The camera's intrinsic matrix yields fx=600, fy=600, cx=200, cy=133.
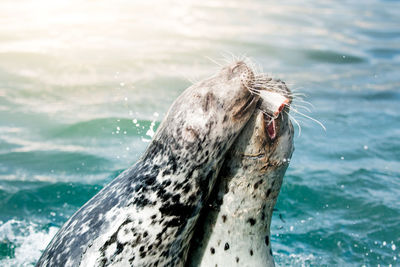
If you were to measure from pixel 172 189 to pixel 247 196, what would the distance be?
1.37 ft

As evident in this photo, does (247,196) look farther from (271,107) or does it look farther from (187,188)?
(271,107)

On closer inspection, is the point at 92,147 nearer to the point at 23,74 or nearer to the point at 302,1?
the point at 23,74

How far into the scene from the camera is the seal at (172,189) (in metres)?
3.06

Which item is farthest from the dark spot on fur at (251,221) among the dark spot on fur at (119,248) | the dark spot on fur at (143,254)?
the dark spot on fur at (119,248)

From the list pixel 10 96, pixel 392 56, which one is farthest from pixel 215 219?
pixel 392 56

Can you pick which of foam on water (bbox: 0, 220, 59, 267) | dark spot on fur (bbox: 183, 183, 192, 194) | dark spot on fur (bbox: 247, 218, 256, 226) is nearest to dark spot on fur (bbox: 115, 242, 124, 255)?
dark spot on fur (bbox: 183, 183, 192, 194)

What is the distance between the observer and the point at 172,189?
10.2 ft

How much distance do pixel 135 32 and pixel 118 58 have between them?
72.1 inches

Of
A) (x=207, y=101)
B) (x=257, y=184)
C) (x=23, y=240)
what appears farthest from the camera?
(x=23, y=240)

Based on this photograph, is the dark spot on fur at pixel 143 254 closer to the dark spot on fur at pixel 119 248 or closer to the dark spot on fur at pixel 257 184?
the dark spot on fur at pixel 119 248

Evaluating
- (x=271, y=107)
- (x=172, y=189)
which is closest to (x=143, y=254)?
(x=172, y=189)

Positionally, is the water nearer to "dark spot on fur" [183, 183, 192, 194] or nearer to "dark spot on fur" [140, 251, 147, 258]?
"dark spot on fur" [183, 183, 192, 194]

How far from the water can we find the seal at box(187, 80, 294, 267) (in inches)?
34.9

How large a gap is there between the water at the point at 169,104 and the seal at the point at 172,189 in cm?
98
